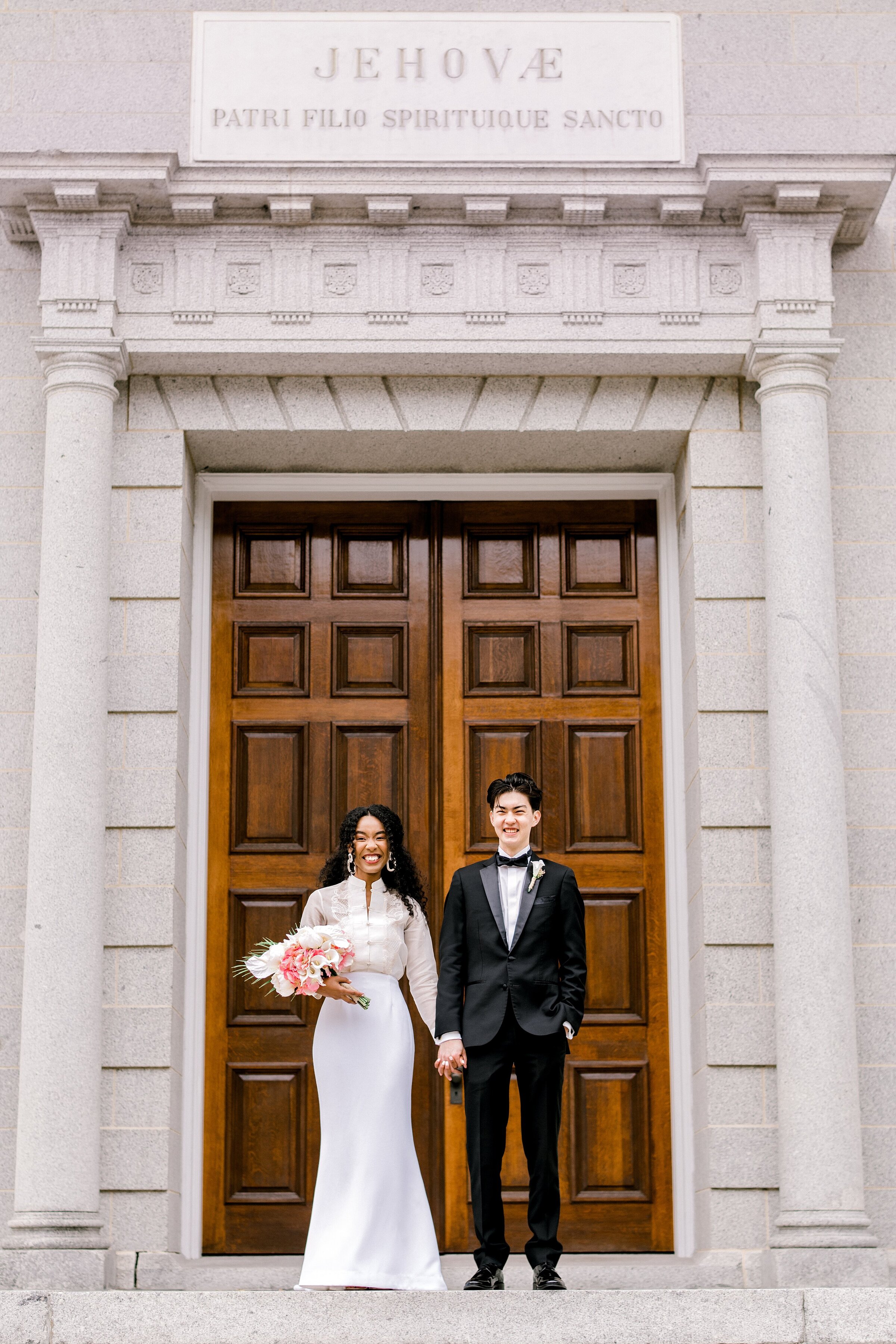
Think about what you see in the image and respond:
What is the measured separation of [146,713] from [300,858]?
120cm

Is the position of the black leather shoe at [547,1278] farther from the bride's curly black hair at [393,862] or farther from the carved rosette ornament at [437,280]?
the carved rosette ornament at [437,280]

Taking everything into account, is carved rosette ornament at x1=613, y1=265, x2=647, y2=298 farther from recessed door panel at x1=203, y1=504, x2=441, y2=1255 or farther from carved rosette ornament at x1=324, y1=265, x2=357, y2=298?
recessed door panel at x1=203, y1=504, x2=441, y2=1255

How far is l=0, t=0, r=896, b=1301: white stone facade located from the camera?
8.41 m

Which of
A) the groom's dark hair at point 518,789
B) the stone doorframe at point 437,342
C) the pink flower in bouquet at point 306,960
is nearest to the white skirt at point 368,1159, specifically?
the pink flower in bouquet at point 306,960

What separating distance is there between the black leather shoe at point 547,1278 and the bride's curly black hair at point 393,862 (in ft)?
5.43

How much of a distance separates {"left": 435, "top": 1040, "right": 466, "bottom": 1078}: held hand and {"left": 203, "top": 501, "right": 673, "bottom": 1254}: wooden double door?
1.94 metres

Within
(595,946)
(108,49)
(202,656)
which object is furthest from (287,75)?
(595,946)

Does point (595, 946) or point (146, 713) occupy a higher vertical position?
point (146, 713)

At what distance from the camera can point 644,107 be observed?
9.25m

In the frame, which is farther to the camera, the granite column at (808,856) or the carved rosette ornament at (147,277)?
the carved rosette ornament at (147,277)

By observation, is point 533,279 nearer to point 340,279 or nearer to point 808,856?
point 340,279

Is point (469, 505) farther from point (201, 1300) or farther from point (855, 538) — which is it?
point (201, 1300)

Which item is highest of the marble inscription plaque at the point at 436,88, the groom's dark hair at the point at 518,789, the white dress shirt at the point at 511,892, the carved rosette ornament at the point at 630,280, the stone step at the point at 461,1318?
the marble inscription plaque at the point at 436,88

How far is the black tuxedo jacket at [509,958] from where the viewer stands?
7.28 m
